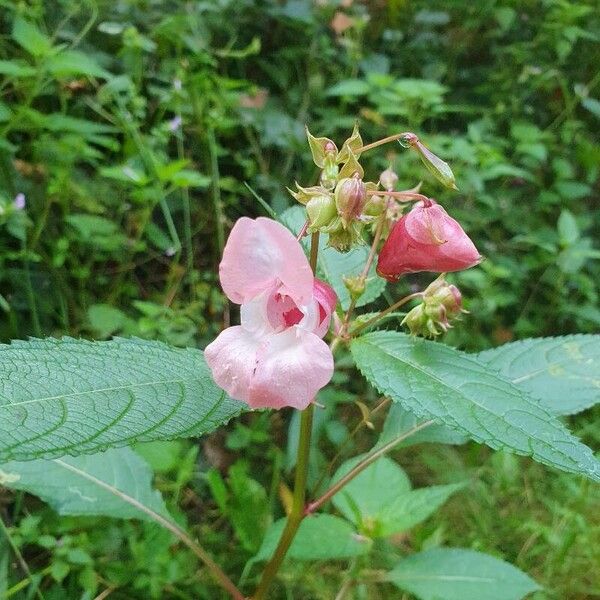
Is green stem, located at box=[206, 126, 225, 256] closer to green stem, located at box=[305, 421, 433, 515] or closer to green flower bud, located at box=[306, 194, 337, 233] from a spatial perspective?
green stem, located at box=[305, 421, 433, 515]

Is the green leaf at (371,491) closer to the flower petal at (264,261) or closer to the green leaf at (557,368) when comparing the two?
the green leaf at (557,368)

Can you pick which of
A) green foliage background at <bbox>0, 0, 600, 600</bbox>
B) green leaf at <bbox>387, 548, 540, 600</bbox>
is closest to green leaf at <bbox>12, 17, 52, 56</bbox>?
green foliage background at <bbox>0, 0, 600, 600</bbox>

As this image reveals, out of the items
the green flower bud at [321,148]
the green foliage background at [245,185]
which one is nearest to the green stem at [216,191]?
the green foliage background at [245,185]

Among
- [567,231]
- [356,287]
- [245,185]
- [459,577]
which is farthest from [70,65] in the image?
[567,231]

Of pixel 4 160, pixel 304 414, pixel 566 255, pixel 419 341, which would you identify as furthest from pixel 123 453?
pixel 566 255

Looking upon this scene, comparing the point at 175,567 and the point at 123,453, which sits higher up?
the point at 123,453

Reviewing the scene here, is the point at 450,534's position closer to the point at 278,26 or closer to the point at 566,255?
the point at 566,255

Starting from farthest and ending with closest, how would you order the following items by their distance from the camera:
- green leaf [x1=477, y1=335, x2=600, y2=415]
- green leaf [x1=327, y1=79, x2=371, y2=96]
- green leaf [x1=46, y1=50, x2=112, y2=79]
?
green leaf [x1=327, y1=79, x2=371, y2=96], green leaf [x1=46, y1=50, x2=112, y2=79], green leaf [x1=477, y1=335, x2=600, y2=415]
